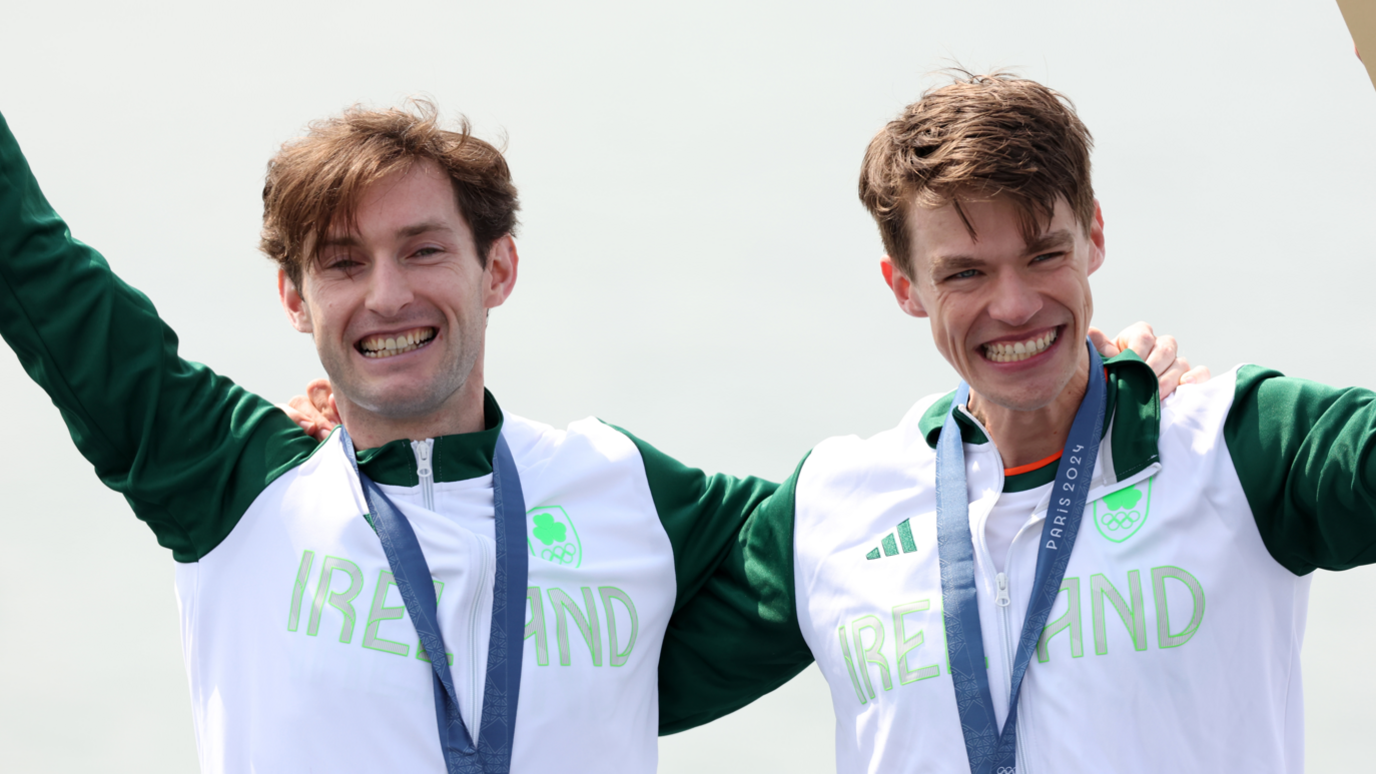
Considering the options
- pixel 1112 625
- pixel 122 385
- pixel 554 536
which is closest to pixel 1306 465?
pixel 1112 625

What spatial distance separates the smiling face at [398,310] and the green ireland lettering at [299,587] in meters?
0.40

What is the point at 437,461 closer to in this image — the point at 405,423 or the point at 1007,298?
the point at 405,423

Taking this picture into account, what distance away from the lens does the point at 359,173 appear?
369cm

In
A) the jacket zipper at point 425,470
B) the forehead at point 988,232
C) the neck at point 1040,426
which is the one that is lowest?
the neck at point 1040,426

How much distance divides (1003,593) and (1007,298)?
0.68 metres

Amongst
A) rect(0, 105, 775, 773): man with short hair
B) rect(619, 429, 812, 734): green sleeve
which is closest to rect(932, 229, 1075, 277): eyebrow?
rect(619, 429, 812, 734): green sleeve

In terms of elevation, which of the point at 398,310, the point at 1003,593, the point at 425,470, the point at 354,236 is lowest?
the point at 1003,593

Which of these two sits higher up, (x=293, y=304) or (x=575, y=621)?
(x=293, y=304)

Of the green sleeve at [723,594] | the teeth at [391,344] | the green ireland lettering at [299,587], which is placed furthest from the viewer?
the green sleeve at [723,594]

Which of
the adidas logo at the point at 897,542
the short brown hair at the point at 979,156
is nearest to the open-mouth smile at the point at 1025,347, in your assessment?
the short brown hair at the point at 979,156

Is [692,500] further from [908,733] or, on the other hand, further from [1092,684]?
[1092,684]

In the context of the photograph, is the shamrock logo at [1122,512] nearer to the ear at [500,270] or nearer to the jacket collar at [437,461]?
the jacket collar at [437,461]

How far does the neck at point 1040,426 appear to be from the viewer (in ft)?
11.6

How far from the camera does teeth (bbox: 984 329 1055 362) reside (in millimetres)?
3408
